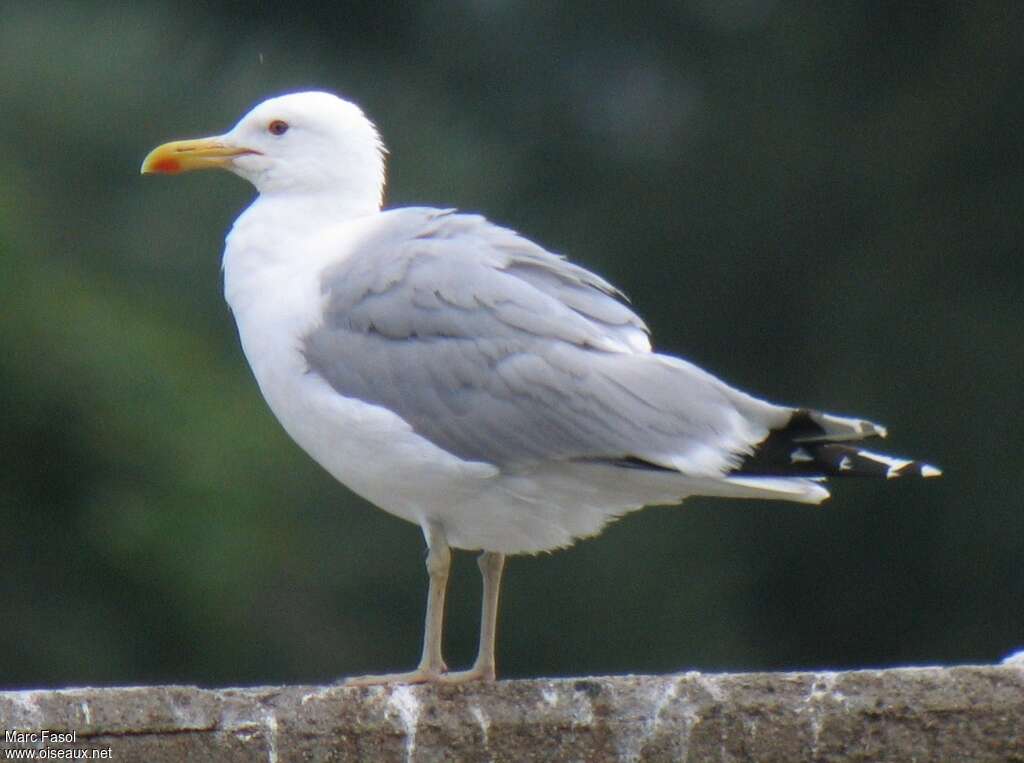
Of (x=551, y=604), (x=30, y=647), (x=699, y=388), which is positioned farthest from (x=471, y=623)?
(x=699, y=388)

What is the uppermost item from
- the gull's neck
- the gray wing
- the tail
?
the gull's neck

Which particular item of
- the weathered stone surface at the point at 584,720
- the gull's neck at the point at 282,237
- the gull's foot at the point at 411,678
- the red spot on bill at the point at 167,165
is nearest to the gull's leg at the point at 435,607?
the gull's foot at the point at 411,678

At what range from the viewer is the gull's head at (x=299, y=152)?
11.6 ft

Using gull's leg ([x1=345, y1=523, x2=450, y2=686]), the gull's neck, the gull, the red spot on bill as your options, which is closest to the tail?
the gull

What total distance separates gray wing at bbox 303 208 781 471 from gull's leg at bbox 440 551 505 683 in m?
0.29

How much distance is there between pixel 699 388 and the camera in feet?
10.0

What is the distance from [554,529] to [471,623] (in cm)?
293

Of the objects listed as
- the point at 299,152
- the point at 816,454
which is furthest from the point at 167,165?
the point at 816,454

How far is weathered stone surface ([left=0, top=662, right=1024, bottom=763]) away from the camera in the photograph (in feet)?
7.60

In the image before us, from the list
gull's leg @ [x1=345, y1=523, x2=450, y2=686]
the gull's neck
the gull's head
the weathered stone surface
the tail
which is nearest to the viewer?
the weathered stone surface

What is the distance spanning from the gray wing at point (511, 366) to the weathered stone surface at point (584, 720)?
56cm

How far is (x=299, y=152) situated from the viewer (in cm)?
355

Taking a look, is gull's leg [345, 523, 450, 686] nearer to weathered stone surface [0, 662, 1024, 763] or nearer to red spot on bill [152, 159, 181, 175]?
weathered stone surface [0, 662, 1024, 763]

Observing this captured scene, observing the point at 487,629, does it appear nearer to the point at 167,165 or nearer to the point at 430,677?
the point at 430,677
